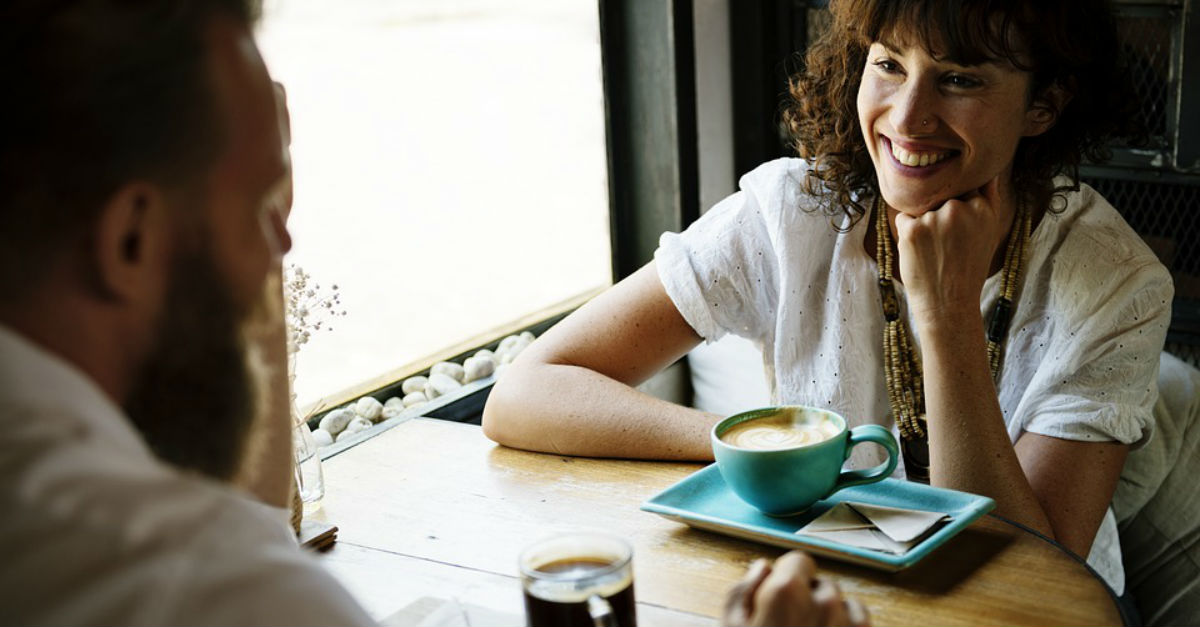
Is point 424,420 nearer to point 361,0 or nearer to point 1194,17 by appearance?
point 361,0

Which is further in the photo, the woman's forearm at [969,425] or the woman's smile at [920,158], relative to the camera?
the woman's smile at [920,158]

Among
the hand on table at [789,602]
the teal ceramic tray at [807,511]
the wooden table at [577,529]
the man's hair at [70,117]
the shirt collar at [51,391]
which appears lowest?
the wooden table at [577,529]

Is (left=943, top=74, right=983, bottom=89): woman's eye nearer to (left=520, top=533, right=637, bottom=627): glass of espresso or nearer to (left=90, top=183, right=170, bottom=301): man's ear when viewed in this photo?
(left=520, top=533, right=637, bottom=627): glass of espresso

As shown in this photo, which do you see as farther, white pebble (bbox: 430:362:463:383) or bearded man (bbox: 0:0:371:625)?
white pebble (bbox: 430:362:463:383)

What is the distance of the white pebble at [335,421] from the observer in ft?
6.98

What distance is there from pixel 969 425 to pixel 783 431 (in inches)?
12.2

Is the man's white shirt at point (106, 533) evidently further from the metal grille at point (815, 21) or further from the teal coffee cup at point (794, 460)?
the metal grille at point (815, 21)

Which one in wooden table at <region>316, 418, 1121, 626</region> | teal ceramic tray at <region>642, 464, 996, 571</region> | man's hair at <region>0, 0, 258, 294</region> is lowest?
wooden table at <region>316, 418, 1121, 626</region>

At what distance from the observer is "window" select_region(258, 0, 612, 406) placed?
2150 mm

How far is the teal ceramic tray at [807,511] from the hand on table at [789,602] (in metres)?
0.31

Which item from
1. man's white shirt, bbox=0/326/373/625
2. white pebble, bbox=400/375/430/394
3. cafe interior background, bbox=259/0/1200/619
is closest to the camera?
man's white shirt, bbox=0/326/373/625

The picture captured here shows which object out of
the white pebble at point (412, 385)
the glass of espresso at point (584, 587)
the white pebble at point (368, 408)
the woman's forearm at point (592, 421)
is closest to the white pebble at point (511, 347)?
the white pebble at point (412, 385)

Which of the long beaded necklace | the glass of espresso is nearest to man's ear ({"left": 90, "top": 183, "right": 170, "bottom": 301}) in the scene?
the glass of espresso

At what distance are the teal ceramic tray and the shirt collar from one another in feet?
2.37
